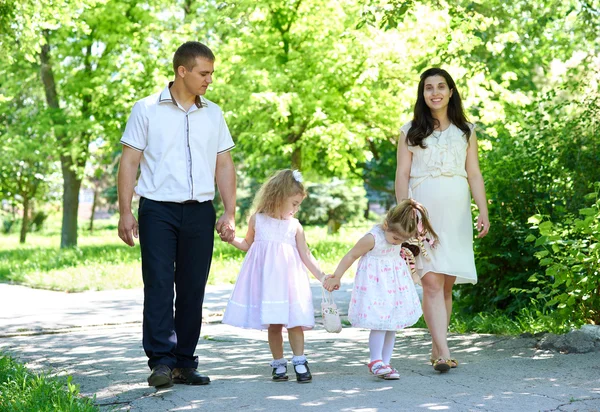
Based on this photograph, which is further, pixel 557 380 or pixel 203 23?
pixel 203 23

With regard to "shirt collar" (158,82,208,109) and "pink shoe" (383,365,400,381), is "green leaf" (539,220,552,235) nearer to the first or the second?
"pink shoe" (383,365,400,381)

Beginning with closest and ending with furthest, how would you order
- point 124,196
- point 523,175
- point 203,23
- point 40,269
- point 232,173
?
1. point 124,196
2. point 232,173
3. point 523,175
4. point 40,269
5. point 203,23

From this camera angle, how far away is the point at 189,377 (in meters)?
5.57

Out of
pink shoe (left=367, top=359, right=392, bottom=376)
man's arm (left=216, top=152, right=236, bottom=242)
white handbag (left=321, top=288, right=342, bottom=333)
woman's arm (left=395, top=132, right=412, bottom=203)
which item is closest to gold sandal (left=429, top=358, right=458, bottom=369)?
pink shoe (left=367, top=359, right=392, bottom=376)

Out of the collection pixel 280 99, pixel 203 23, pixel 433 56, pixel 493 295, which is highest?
pixel 203 23

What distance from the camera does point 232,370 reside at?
6.25 meters

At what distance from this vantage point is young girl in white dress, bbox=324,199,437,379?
5738 mm

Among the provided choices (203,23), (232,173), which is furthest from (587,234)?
(203,23)

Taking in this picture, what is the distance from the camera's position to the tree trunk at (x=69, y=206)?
2214 centimetres

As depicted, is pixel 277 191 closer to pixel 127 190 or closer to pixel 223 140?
pixel 223 140

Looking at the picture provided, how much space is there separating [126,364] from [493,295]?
148 inches

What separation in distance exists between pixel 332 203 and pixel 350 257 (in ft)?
109

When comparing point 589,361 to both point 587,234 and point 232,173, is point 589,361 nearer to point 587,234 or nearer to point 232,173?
point 587,234

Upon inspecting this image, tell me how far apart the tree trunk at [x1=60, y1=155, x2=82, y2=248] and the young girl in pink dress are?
55.1 ft
